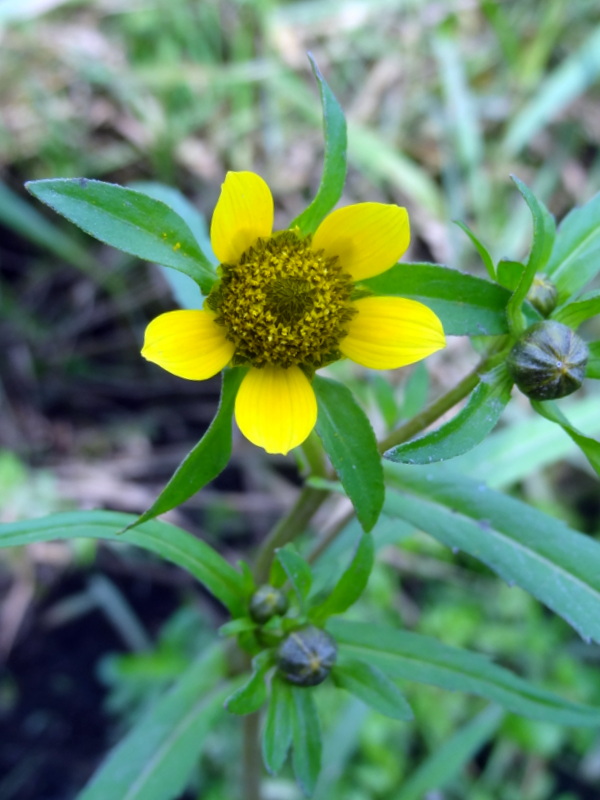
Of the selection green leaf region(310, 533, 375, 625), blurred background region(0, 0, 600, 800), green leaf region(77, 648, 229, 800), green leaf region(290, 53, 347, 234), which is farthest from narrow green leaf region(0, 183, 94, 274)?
green leaf region(310, 533, 375, 625)

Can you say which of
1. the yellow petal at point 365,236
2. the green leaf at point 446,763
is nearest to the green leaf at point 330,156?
the yellow petal at point 365,236

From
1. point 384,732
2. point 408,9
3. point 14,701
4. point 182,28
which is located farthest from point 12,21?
point 384,732

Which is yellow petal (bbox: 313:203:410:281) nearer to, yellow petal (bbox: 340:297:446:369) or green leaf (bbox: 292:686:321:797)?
yellow petal (bbox: 340:297:446:369)

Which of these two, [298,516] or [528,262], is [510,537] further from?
[528,262]

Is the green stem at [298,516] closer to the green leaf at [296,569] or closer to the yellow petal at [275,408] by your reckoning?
the green leaf at [296,569]

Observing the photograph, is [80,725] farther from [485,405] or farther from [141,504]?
[485,405]

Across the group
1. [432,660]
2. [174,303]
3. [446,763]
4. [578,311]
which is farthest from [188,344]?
[174,303]
